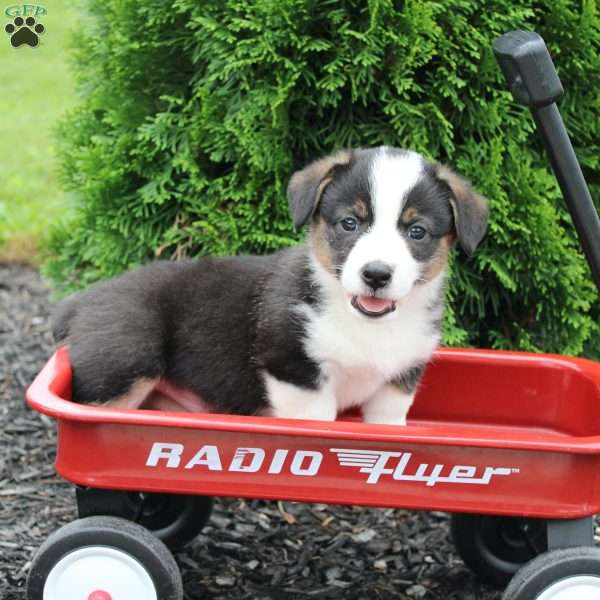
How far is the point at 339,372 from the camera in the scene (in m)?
3.29

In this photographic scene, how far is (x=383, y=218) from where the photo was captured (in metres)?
3.12

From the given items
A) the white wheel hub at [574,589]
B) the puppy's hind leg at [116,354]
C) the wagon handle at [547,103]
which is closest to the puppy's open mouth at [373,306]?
the wagon handle at [547,103]

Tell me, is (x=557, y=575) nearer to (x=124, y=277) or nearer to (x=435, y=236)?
(x=435, y=236)

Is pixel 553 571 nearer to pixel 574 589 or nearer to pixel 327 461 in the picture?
pixel 574 589

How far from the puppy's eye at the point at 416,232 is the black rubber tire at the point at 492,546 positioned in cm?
106

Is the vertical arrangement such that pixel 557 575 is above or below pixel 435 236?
below

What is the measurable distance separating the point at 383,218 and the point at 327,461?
2.49ft

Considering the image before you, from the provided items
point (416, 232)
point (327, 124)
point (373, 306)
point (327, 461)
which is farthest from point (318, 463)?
point (327, 124)

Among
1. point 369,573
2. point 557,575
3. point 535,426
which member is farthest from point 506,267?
point 557,575

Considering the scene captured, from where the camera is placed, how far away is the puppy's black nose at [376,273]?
2980 mm

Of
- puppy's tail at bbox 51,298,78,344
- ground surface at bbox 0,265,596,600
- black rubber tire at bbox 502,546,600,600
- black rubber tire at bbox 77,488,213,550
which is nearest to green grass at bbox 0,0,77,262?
puppy's tail at bbox 51,298,78,344

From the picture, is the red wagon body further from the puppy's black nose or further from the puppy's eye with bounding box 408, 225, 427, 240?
the puppy's eye with bounding box 408, 225, 427, 240

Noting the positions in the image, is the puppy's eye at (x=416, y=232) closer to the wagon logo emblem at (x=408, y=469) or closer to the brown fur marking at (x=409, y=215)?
the brown fur marking at (x=409, y=215)

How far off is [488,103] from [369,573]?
1.84 meters
